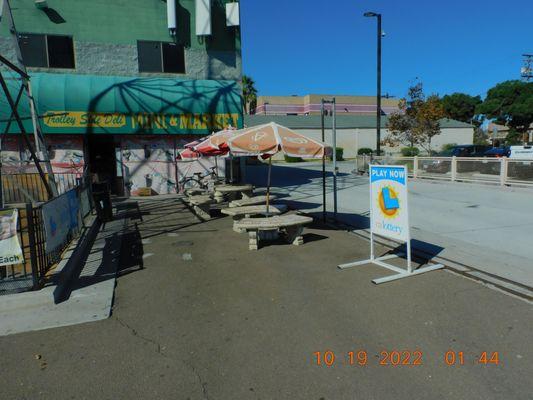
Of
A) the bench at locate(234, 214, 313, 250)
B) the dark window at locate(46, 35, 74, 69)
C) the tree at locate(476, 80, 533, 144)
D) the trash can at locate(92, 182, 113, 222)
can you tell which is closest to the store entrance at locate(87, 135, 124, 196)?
the dark window at locate(46, 35, 74, 69)

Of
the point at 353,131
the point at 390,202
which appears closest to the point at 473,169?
the point at 390,202

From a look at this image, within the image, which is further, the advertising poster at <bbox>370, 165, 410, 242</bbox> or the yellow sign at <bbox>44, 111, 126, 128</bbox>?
the yellow sign at <bbox>44, 111, 126, 128</bbox>

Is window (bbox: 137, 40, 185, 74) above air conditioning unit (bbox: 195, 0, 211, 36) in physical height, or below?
below

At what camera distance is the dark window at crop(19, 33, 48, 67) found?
53.8ft

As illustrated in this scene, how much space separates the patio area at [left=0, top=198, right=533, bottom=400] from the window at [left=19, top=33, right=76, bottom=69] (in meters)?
13.8

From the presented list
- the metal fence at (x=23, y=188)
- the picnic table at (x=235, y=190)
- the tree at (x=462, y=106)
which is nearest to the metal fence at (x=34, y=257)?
the picnic table at (x=235, y=190)

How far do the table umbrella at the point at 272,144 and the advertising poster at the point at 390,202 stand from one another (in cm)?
178

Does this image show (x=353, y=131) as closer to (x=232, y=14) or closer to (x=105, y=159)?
(x=232, y=14)

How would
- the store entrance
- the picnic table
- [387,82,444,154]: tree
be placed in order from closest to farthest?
the picnic table < the store entrance < [387,82,444,154]: tree

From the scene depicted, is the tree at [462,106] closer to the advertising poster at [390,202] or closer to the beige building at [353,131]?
the beige building at [353,131]

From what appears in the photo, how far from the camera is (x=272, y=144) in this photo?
8.09 meters

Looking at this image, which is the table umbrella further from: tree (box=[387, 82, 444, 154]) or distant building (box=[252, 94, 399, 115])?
distant building (box=[252, 94, 399, 115])

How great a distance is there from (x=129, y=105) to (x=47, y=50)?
4.13 m

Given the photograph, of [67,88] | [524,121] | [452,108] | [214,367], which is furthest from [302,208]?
[452,108]
